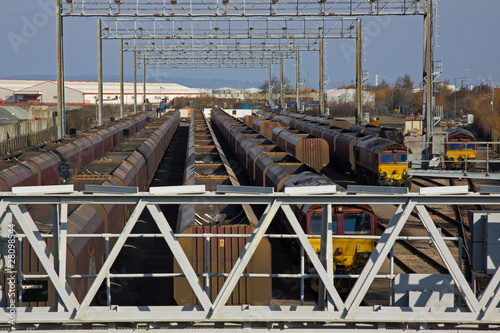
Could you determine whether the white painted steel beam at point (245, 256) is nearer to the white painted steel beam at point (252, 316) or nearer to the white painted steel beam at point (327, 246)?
the white painted steel beam at point (252, 316)

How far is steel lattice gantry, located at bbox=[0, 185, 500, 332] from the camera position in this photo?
831cm

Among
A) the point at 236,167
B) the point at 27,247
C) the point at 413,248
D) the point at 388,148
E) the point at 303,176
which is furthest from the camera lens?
the point at 236,167

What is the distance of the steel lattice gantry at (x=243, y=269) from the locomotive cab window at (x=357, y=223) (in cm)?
565

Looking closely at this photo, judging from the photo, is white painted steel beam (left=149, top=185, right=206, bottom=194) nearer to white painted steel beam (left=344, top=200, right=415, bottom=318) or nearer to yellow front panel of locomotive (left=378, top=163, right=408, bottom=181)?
white painted steel beam (left=344, top=200, right=415, bottom=318)

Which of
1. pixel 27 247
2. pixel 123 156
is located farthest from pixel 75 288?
pixel 123 156

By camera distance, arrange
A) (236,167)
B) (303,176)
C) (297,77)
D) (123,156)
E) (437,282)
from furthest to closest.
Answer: (297,77) < (236,167) < (123,156) < (303,176) < (437,282)

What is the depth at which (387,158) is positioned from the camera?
29.2m

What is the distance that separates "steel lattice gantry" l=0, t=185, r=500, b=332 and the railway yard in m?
0.10

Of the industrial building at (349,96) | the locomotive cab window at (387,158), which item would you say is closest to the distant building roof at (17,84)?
the industrial building at (349,96)

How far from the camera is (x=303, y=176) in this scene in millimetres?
18406

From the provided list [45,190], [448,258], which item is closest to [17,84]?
[45,190]

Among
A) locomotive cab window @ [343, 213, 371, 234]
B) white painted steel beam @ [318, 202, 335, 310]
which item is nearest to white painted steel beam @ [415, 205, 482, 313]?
white painted steel beam @ [318, 202, 335, 310]

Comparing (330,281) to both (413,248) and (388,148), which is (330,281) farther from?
(388,148)

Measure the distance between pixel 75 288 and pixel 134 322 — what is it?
262cm
